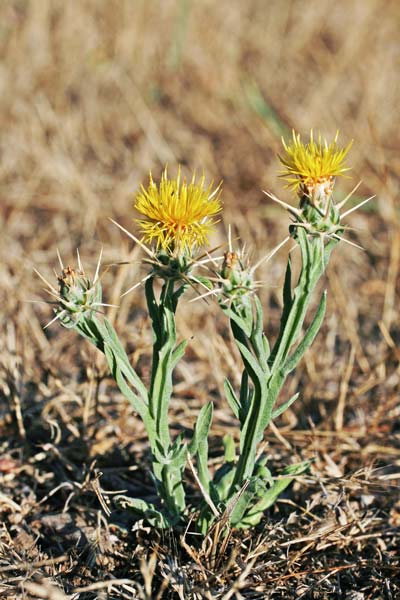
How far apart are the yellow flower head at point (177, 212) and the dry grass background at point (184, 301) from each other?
3.7 inches

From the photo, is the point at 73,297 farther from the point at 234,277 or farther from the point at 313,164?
the point at 313,164

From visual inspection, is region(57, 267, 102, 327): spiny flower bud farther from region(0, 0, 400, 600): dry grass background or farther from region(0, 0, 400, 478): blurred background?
region(0, 0, 400, 478): blurred background

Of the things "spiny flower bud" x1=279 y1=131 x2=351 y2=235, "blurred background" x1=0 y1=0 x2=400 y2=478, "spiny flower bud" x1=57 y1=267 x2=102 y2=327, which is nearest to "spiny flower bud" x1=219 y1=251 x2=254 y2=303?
"spiny flower bud" x1=279 y1=131 x2=351 y2=235

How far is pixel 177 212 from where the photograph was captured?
133 cm

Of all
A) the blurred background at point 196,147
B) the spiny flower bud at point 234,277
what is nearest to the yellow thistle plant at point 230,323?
the spiny flower bud at point 234,277

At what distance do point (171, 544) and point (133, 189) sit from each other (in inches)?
89.9

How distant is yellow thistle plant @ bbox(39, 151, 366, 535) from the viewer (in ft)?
4.44

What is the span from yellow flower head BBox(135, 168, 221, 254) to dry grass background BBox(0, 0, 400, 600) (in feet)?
0.31

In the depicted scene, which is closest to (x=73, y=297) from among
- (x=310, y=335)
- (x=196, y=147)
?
(x=310, y=335)

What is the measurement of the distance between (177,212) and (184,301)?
1581mm

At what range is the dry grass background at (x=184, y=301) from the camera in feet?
5.74

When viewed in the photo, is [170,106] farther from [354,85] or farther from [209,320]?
[209,320]

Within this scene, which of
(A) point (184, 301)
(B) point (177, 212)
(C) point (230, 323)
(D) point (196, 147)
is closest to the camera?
(B) point (177, 212)

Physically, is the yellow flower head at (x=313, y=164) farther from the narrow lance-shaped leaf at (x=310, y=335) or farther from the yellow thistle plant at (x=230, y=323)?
the narrow lance-shaped leaf at (x=310, y=335)
